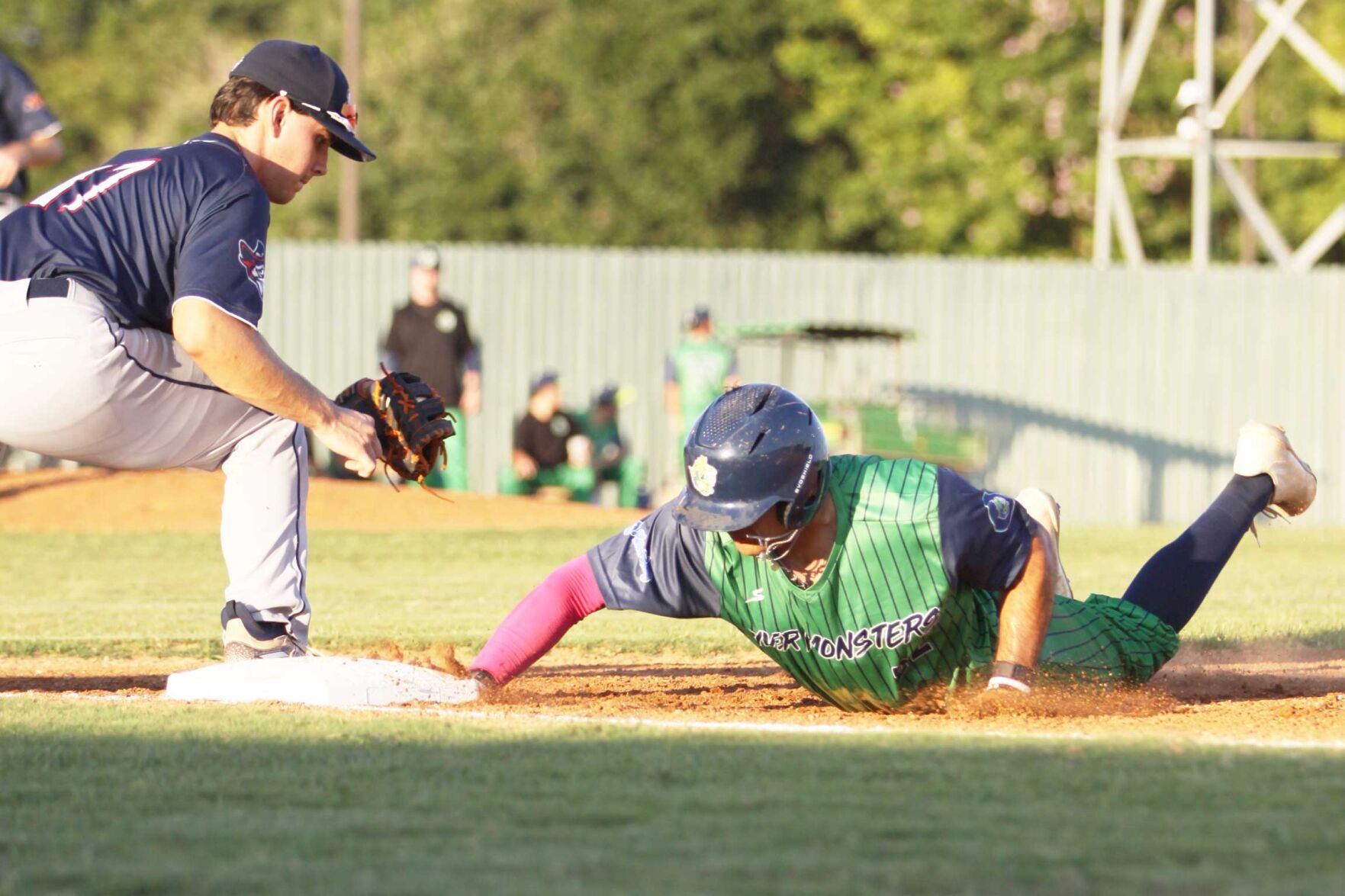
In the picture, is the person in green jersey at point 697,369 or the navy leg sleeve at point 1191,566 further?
the person in green jersey at point 697,369

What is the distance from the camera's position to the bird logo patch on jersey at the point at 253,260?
5.12 metres

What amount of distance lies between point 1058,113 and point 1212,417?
498 inches

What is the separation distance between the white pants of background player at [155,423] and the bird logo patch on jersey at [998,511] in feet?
6.60

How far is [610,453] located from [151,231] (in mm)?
11736

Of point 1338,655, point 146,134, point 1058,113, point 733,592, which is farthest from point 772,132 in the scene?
point 733,592

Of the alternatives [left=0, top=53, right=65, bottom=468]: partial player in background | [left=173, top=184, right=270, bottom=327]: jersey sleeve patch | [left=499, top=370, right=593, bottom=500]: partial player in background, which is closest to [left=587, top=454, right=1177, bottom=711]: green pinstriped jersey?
[left=173, top=184, right=270, bottom=327]: jersey sleeve patch

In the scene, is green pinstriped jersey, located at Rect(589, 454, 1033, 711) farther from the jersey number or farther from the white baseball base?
the jersey number

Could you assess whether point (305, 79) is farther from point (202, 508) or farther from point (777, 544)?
point (202, 508)

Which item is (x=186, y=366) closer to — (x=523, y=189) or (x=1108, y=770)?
(x=1108, y=770)

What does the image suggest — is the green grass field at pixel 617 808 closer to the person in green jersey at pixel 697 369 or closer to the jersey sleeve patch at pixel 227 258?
the jersey sleeve patch at pixel 227 258

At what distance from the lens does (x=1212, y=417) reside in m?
21.6

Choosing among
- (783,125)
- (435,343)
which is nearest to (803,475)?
(435,343)

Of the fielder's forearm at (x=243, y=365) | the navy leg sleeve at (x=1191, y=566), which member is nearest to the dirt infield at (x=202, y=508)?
the navy leg sleeve at (x=1191, y=566)

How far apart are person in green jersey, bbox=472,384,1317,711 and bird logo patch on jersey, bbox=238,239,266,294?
1.17 m
